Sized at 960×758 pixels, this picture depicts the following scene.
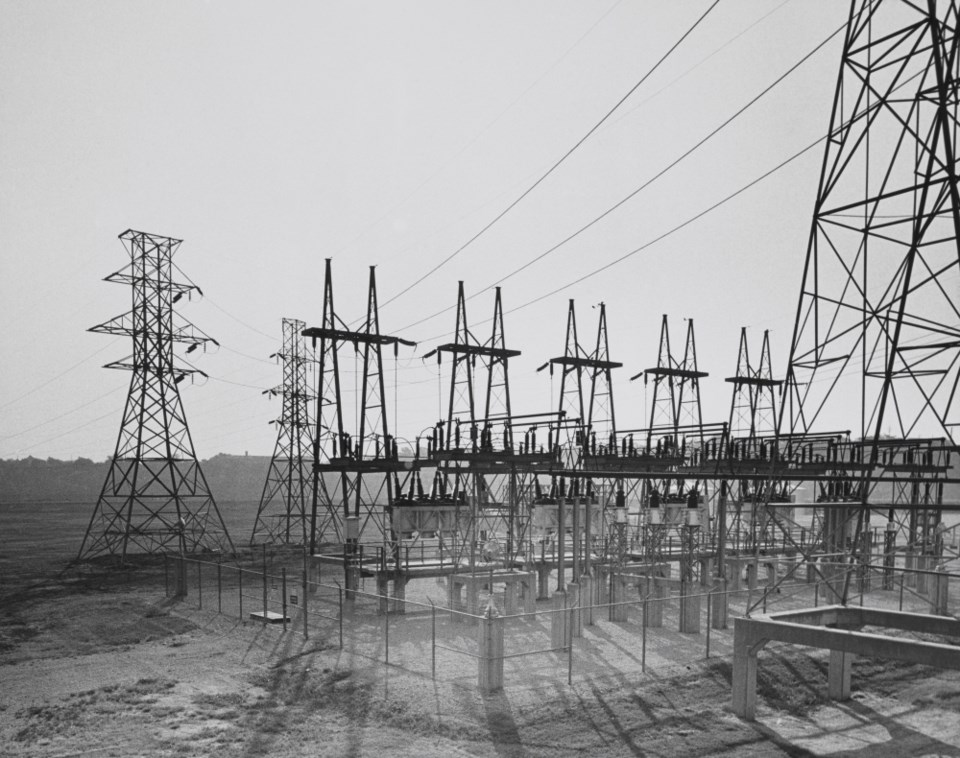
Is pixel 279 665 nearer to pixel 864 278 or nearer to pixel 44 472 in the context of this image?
pixel 864 278

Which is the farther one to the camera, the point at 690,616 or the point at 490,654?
the point at 690,616

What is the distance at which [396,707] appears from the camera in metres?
13.9

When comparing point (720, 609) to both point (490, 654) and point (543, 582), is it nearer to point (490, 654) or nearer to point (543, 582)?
point (543, 582)

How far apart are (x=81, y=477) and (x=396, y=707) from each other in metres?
161

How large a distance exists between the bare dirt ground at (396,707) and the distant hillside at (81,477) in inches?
4869

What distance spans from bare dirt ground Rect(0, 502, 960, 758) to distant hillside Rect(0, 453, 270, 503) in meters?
124

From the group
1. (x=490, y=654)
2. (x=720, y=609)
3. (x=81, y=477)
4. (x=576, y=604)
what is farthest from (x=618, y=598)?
(x=81, y=477)

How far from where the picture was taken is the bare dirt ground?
1213cm

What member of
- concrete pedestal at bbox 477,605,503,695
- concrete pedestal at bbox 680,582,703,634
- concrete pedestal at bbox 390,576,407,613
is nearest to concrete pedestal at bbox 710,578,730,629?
concrete pedestal at bbox 680,582,703,634

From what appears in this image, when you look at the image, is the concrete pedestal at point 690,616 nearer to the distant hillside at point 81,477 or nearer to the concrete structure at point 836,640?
the concrete structure at point 836,640

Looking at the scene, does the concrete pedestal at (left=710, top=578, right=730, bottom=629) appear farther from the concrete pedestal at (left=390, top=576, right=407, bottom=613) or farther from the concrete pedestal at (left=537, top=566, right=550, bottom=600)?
the concrete pedestal at (left=390, top=576, right=407, bottom=613)

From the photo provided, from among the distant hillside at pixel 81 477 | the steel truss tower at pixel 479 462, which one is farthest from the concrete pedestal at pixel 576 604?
the distant hillside at pixel 81 477

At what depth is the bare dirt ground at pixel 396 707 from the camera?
12133 mm

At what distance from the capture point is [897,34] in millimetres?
15109
